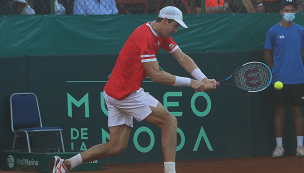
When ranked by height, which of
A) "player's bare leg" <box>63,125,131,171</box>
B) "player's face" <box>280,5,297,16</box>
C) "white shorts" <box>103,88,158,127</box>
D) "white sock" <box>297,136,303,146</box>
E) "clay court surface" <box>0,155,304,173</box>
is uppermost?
"player's face" <box>280,5,297,16</box>

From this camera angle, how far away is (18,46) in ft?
21.6

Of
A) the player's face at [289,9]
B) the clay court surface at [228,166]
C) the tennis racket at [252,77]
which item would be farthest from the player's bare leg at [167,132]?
the player's face at [289,9]

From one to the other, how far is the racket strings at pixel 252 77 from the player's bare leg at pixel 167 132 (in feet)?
3.19

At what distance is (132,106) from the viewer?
455 centimetres

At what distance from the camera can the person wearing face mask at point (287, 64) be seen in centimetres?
696

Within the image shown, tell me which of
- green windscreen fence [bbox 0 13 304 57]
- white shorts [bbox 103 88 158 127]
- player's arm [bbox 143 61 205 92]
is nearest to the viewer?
player's arm [bbox 143 61 205 92]

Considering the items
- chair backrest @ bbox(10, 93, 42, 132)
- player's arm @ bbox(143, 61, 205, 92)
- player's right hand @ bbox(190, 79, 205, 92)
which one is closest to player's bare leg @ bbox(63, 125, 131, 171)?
player's arm @ bbox(143, 61, 205, 92)

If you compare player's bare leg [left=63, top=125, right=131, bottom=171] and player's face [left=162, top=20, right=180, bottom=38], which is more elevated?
player's face [left=162, top=20, right=180, bottom=38]

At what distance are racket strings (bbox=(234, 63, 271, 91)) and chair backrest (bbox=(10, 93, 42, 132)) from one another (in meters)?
2.61

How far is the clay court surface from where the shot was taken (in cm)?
599

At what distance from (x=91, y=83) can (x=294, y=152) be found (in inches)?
122

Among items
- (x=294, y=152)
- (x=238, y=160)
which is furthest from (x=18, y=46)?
(x=294, y=152)

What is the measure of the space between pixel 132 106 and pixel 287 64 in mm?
3171

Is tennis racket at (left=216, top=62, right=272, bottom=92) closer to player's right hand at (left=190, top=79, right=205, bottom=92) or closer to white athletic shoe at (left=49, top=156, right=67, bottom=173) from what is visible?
player's right hand at (left=190, top=79, right=205, bottom=92)
